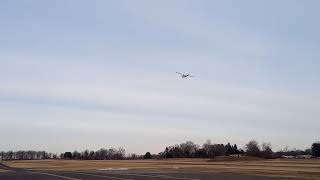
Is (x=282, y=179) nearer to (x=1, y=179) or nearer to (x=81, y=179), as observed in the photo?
(x=81, y=179)

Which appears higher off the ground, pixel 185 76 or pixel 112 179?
pixel 185 76

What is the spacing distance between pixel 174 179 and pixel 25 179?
43.9ft

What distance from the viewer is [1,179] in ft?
158

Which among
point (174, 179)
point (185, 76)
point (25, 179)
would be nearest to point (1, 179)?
Result: point (25, 179)

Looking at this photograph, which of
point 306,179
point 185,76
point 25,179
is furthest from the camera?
point 185,76

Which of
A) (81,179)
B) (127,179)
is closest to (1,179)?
(81,179)

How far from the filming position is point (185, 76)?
236ft

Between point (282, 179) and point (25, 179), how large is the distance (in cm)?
2242

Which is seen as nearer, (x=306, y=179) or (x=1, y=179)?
(x=306, y=179)

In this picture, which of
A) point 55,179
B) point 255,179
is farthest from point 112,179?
point 255,179

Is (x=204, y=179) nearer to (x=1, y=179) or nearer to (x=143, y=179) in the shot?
(x=143, y=179)

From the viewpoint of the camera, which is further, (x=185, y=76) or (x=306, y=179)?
(x=185, y=76)

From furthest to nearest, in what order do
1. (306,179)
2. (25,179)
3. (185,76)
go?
(185,76), (25,179), (306,179)

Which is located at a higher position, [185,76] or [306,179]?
[185,76]
